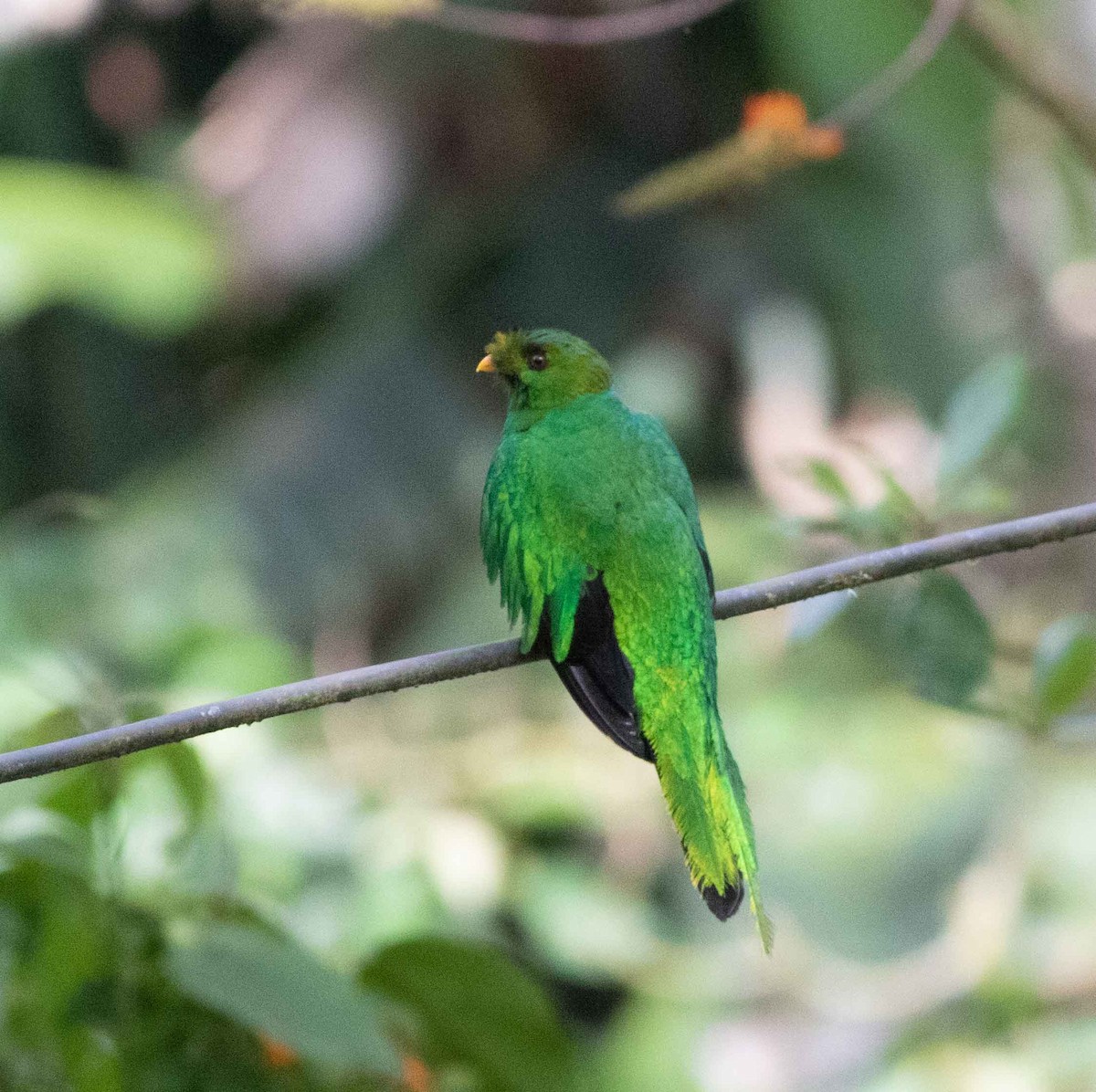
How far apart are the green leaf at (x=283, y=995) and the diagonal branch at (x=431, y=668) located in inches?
11.0

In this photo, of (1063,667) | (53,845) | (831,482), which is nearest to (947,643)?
(1063,667)

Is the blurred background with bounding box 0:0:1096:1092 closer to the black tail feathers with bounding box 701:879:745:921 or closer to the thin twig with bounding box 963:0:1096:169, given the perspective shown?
the black tail feathers with bounding box 701:879:745:921

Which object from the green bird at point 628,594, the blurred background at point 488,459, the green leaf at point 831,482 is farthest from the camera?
the blurred background at point 488,459

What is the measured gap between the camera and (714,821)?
2211 mm

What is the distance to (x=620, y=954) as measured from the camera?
460 centimetres

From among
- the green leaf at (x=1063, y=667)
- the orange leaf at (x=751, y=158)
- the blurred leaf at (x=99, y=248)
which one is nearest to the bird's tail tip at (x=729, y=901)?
the green leaf at (x=1063, y=667)

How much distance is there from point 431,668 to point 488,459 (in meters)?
4.68

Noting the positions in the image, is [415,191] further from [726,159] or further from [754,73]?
[726,159]

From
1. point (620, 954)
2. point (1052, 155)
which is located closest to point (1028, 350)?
point (1052, 155)

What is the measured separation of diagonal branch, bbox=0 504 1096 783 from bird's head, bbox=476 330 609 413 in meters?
0.85

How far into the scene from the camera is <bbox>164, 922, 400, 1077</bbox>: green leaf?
189 cm

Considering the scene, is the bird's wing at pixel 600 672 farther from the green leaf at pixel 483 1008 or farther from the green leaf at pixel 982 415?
the green leaf at pixel 982 415

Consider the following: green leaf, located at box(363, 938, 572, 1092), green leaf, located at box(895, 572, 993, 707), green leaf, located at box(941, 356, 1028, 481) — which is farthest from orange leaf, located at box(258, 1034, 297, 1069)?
green leaf, located at box(941, 356, 1028, 481)

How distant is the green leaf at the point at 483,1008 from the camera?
2182mm
